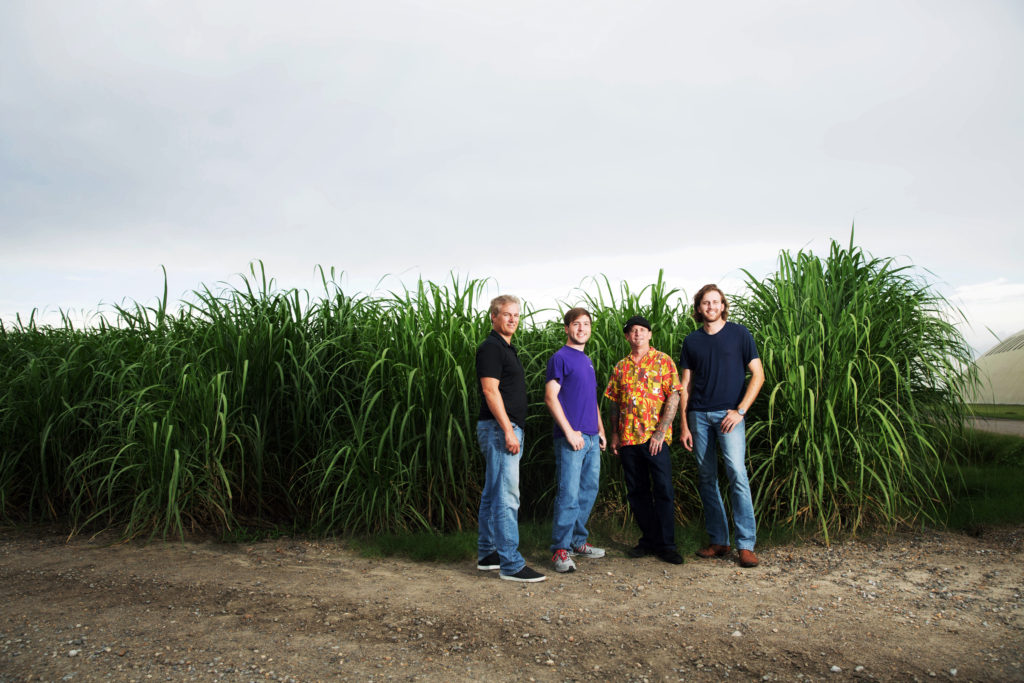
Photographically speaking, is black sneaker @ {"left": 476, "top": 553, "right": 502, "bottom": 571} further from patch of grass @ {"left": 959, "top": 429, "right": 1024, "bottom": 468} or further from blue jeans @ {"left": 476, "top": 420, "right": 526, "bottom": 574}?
patch of grass @ {"left": 959, "top": 429, "right": 1024, "bottom": 468}

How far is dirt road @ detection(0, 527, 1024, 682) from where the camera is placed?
9.66ft

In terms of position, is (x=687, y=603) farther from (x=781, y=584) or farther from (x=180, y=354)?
(x=180, y=354)

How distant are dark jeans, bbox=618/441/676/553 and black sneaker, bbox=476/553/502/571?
926 millimetres

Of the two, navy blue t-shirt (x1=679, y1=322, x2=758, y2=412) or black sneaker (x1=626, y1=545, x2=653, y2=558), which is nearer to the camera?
navy blue t-shirt (x1=679, y1=322, x2=758, y2=412)

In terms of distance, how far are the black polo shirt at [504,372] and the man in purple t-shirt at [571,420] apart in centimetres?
18

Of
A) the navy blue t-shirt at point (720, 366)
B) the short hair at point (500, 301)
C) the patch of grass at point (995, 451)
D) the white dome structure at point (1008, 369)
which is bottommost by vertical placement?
the patch of grass at point (995, 451)

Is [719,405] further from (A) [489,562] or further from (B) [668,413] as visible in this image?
(A) [489,562]

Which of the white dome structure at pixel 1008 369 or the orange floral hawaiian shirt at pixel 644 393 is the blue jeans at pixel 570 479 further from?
the white dome structure at pixel 1008 369

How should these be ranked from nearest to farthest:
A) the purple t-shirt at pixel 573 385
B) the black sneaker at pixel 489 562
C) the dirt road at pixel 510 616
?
1. the dirt road at pixel 510 616
2. the purple t-shirt at pixel 573 385
3. the black sneaker at pixel 489 562

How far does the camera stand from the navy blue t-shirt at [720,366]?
167 inches

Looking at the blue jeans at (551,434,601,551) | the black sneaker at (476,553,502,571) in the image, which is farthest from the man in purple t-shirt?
the black sneaker at (476,553,502,571)

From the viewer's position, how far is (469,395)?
4.97 m

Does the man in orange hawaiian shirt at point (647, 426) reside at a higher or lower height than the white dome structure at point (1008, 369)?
lower

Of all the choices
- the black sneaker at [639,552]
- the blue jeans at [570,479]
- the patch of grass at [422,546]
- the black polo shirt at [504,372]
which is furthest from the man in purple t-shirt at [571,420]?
the patch of grass at [422,546]
